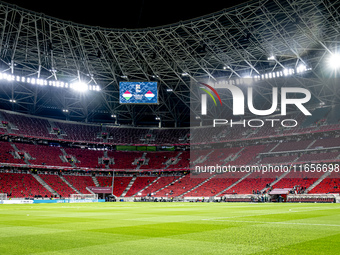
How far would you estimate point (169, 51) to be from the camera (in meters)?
59.1

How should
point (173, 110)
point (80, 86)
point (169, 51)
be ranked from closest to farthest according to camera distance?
point (169, 51) → point (80, 86) → point (173, 110)

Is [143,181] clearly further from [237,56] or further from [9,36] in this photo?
[9,36]

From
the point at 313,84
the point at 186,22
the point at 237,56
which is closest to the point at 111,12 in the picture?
the point at 186,22

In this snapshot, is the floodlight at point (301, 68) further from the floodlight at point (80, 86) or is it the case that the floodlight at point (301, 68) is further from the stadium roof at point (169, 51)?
the floodlight at point (80, 86)

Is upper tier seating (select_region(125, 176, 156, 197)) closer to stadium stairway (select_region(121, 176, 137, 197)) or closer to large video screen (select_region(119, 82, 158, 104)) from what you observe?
stadium stairway (select_region(121, 176, 137, 197))

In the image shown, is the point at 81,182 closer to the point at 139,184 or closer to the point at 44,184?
the point at 44,184

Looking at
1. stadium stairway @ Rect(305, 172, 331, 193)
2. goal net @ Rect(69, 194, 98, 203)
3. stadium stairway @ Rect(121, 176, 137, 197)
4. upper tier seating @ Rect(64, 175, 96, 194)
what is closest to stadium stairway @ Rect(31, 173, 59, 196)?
goal net @ Rect(69, 194, 98, 203)

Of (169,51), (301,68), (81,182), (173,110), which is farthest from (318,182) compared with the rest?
(81,182)

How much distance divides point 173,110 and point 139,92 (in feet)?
98.2

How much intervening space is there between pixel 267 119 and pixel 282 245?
243ft

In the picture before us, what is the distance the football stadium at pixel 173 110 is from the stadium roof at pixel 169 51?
27cm

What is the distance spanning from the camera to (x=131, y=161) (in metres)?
85.9

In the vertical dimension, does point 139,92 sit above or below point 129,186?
above

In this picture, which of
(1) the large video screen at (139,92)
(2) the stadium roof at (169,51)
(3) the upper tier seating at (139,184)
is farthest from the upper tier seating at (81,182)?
(1) the large video screen at (139,92)
